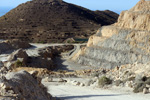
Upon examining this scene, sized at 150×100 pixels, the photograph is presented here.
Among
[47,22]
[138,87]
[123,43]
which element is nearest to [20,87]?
[138,87]

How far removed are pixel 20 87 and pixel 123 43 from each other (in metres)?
25.9

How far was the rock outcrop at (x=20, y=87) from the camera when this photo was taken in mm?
6697

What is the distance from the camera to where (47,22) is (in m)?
88.3

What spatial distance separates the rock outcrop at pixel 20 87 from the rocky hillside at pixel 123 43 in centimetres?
2145

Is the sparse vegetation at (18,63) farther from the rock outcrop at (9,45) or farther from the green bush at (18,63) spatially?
the rock outcrop at (9,45)

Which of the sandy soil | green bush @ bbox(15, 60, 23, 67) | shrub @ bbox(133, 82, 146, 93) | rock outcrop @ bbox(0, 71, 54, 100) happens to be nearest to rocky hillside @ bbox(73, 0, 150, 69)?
green bush @ bbox(15, 60, 23, 67)

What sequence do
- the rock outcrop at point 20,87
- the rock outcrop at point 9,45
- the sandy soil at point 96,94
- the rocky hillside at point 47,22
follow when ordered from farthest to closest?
1. the rocky hillside at point 47,22
2. the rock outcrop at point 9,45
3. the sandy soil at point 96,94
4. the rock outcrop at point 20,87

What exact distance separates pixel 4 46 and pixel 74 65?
15.0 metres

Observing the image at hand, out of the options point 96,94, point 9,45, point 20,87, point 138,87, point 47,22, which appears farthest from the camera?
point 47,22

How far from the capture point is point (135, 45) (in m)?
30.9

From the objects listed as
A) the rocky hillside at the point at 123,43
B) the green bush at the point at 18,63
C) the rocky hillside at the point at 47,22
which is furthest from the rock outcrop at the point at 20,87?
the rocky hillside at the point at 47,22

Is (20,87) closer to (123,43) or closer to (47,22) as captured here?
(123,43)

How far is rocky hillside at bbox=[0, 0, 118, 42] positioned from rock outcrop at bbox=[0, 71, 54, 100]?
59.4m

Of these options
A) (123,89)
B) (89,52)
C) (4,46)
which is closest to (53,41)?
(4,46)
